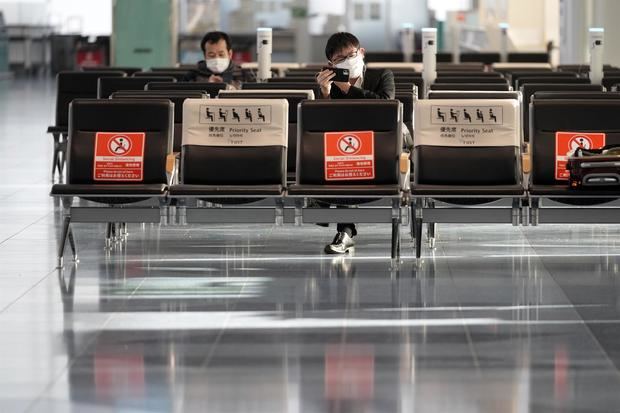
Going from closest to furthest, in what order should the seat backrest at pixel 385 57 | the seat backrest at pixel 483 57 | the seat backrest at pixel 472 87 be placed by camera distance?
the seat backrest at pixel 472 87 → the seat backrest at pixel 385 57 → the seat backrest at pixel 483 57

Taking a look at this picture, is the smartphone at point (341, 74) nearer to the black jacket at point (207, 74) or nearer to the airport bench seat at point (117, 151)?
the airport bench seat at point (117, 151)

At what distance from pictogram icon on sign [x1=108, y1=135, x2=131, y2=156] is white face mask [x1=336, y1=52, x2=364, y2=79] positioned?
1330 mm

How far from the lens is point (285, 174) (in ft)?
27.5

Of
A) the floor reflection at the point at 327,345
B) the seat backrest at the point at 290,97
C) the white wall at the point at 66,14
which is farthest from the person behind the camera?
the white wall at the point at 66,14

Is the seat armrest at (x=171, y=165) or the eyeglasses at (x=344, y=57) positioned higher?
the eyeglasses at (x=344, y=57)

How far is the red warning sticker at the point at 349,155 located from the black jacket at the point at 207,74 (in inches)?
139

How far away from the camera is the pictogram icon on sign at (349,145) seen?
832cm

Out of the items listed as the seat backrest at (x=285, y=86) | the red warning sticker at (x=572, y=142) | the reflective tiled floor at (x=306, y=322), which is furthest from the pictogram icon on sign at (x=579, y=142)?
the seat backrest at (x=285, y=86)

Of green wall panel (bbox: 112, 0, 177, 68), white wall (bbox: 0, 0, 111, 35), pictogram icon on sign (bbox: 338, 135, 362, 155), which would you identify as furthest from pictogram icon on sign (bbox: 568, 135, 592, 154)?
white wall (bbox: 0, 0, 111, 35)

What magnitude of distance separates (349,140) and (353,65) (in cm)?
57

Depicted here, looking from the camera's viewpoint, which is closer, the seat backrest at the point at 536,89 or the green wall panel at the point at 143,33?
the seat backrest at the point at 536,89

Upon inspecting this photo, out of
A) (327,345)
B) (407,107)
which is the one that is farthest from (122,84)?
(327,345)

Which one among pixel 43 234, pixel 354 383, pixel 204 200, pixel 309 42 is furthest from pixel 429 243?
pixel 309 42

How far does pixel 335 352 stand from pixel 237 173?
265 cm
